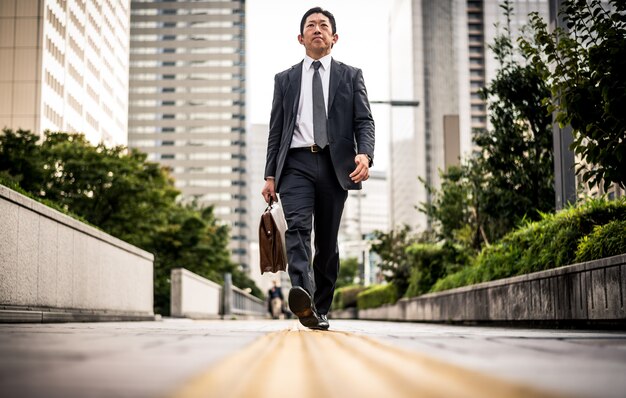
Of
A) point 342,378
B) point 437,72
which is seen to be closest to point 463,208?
point 342,378

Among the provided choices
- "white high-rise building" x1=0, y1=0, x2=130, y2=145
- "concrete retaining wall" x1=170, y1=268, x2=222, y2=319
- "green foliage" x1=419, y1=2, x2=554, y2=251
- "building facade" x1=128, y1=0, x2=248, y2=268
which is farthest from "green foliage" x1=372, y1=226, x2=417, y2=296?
"building facade" x1=128, y1=0, x2=248, y2=268

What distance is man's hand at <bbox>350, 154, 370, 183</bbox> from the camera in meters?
5.80

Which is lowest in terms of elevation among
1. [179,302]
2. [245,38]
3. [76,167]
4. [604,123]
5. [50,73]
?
[179,302]

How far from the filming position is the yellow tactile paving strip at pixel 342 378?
1.55 metres

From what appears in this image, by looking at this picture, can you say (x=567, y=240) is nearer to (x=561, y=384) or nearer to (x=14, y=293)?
(x=14, y=293)

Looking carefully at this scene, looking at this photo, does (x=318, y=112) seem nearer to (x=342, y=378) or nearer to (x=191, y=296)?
(x=342, y=378)

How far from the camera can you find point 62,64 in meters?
75.9

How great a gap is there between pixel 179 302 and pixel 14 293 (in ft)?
53.5

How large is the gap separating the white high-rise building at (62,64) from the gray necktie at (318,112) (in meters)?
52.5

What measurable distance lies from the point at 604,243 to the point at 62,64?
75.3 meters

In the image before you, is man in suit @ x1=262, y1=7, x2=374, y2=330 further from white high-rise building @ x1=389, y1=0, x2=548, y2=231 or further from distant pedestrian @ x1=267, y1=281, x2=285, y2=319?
white high-rise building @ x1=389, y1=0, x2=548, y2=231

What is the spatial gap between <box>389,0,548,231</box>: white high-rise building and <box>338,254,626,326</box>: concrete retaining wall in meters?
93.4

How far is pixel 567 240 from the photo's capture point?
24.7ft

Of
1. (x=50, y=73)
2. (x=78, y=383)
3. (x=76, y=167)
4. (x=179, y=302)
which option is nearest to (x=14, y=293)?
(x=78, y=383)
